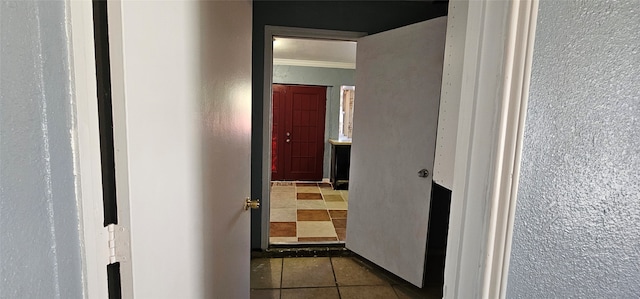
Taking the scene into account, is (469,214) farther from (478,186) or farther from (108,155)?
(108,155)

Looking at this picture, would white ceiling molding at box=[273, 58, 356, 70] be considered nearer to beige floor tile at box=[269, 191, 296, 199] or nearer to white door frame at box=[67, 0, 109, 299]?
beige floor tile at box=[269, 191, 296, 199]

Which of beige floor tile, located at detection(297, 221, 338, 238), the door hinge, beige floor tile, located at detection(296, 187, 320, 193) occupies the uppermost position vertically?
the door hinge

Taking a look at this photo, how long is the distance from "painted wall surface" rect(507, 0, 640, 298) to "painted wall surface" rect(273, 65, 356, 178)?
4.69 meters

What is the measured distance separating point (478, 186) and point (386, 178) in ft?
6.00

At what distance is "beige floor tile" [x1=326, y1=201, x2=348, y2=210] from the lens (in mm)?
4090

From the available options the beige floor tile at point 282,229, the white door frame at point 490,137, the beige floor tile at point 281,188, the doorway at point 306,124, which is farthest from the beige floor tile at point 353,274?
the beige floor tile at point 281,188

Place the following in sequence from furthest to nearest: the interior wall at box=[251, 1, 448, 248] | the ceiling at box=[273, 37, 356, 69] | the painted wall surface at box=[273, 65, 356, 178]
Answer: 1. the painted wall surface at box=[273, 65, 356, 178]
2. the ceiling at box=[273, 37, 356, 69]
3. the interior wall at box=[251, 1, 448, 248]

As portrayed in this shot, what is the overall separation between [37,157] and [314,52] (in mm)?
3983

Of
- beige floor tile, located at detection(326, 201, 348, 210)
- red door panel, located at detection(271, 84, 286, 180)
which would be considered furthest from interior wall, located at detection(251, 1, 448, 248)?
red door panel, located at detection(271, 84, 286, 180)

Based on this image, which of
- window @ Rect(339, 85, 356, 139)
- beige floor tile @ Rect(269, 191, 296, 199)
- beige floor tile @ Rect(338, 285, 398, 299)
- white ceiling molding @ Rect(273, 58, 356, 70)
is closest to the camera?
beige floor tile @ Rect(338, 285, 398, 299)

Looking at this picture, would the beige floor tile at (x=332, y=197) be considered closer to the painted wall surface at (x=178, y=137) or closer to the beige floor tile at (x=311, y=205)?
the beige floor tile at (x=311, y=205)

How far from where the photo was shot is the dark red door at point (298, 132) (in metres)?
5.33

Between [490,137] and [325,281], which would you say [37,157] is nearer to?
[490,137]

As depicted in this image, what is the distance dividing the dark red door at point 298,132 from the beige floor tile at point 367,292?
3380mm
